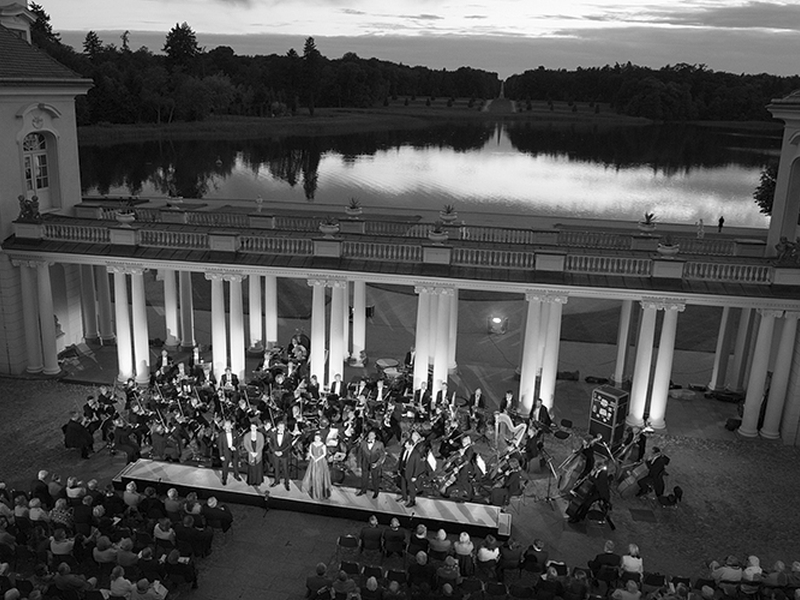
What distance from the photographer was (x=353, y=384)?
29.2 m

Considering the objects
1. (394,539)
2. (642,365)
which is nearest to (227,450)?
(394,539)

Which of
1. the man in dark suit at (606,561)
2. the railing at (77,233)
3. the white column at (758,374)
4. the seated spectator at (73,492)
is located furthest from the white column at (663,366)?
the railing at (77,233)

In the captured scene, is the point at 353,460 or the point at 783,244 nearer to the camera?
the point at 353,460

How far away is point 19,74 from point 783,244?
27149 millimetres

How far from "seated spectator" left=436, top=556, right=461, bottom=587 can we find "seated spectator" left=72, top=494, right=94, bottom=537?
858 cm

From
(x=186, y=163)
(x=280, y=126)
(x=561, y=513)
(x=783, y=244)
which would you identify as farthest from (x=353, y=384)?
(x=280, y=126)

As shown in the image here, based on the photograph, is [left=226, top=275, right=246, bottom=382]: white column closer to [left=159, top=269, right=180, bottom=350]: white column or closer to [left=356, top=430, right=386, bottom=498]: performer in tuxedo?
[left=159, top=269, right=180, bottom=350]: white column

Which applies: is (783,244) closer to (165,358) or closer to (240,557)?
(240,557)

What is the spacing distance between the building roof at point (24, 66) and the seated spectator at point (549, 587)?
24295 mm

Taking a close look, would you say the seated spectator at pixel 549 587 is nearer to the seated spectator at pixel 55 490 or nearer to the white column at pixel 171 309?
the seated spectator at pixel 55 490

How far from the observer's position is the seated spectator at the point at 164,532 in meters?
18.6

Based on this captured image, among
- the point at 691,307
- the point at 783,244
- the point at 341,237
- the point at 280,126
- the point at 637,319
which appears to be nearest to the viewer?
the point at 783,244

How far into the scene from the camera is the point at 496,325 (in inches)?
1547

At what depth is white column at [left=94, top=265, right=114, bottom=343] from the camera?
34.6 meters
